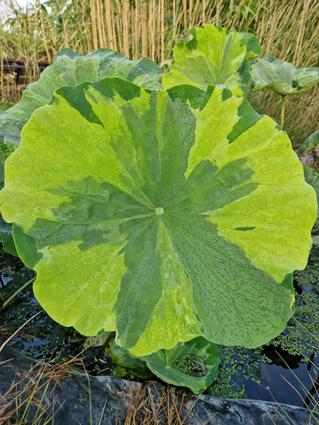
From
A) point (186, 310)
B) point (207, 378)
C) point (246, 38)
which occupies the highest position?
point (246, 38)

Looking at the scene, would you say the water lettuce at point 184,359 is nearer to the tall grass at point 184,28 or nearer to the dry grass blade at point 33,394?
the dry grass blade at point 33,394

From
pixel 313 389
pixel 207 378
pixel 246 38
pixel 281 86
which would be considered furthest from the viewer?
pixel 281 86

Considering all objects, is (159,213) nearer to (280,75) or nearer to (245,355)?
(245,355)

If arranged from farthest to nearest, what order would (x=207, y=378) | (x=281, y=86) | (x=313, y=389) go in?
1. (x=281, y=86)
2. (x=313, y=389)
3. (x=207, y=378)

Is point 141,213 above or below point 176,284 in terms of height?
above

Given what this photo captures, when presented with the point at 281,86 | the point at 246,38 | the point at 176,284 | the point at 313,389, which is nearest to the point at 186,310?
the point at 176,284

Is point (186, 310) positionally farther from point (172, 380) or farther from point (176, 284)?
point (172, 380)

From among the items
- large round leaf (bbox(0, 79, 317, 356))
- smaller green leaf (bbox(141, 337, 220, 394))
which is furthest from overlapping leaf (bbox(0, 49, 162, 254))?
smaller green leaf (bbox(141, 337, 220, 394))
